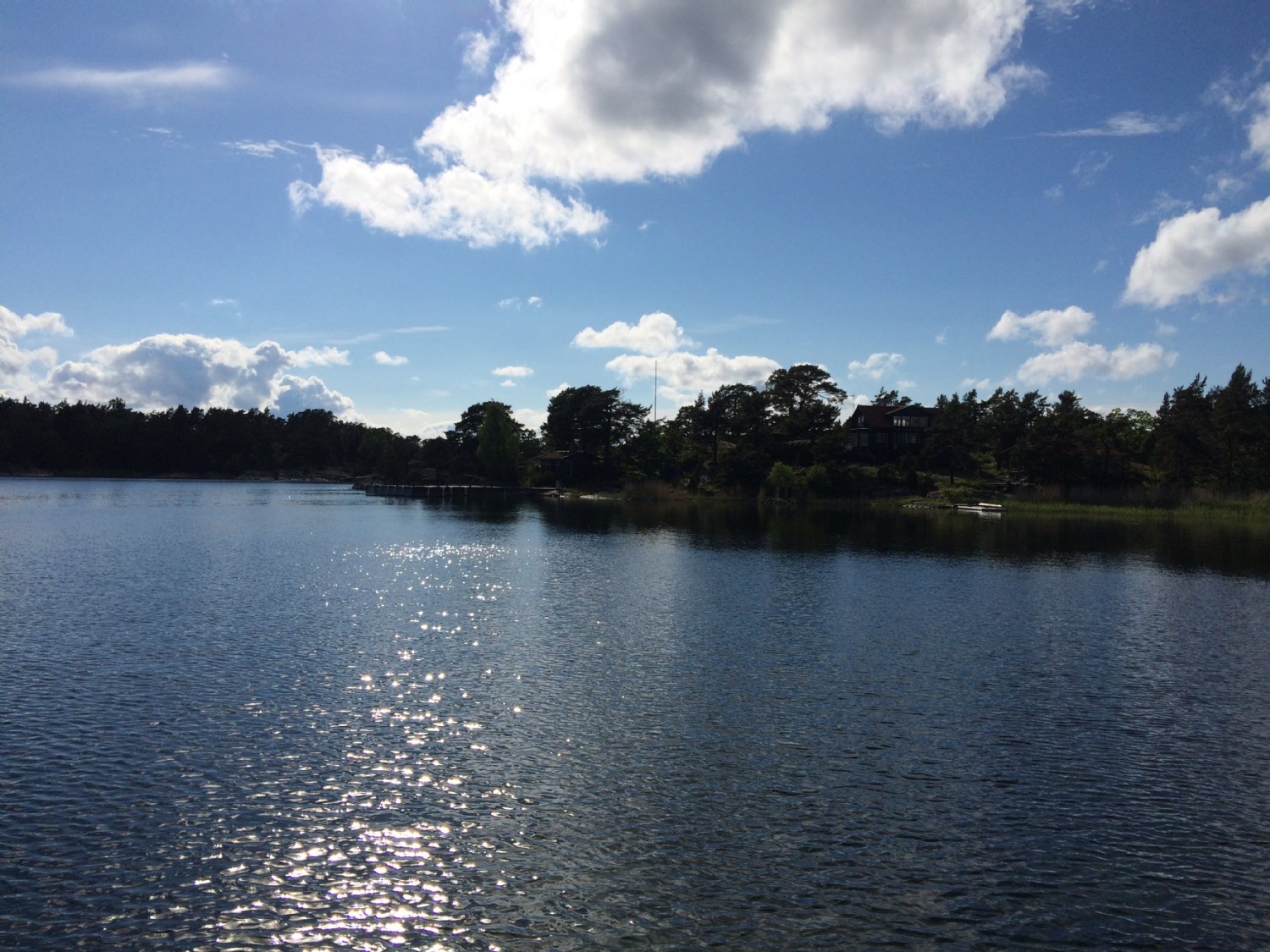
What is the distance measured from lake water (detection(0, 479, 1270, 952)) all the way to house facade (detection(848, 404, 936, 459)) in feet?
368

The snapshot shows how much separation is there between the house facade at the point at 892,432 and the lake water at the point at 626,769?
11228cm

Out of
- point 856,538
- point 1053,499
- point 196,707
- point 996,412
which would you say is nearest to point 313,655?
point 196,707

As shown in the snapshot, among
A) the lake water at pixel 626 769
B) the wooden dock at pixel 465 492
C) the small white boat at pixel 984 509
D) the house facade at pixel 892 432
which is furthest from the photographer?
the wooden dock at pixel 465 492

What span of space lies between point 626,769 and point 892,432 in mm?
147128

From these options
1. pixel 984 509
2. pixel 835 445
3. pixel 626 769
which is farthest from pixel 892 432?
pixel 626 769

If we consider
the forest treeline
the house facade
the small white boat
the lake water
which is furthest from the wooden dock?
the lake water

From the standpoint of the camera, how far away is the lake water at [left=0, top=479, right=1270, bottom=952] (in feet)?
41.4

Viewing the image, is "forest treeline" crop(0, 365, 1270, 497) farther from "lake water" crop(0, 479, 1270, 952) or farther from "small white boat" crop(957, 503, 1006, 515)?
"lake water" crop(0, 479, 1270, 952)

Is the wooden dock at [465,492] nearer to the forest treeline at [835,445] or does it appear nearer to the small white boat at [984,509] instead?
the forest treeline at [835,445]

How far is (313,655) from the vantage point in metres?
28.8

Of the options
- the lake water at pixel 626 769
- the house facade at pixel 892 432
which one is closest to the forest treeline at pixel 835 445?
the house facade at pixel 892 432

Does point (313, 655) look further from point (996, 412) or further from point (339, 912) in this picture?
point (996, 412)

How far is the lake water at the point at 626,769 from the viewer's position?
12609 millimetres

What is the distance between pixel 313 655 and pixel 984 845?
22858mm
